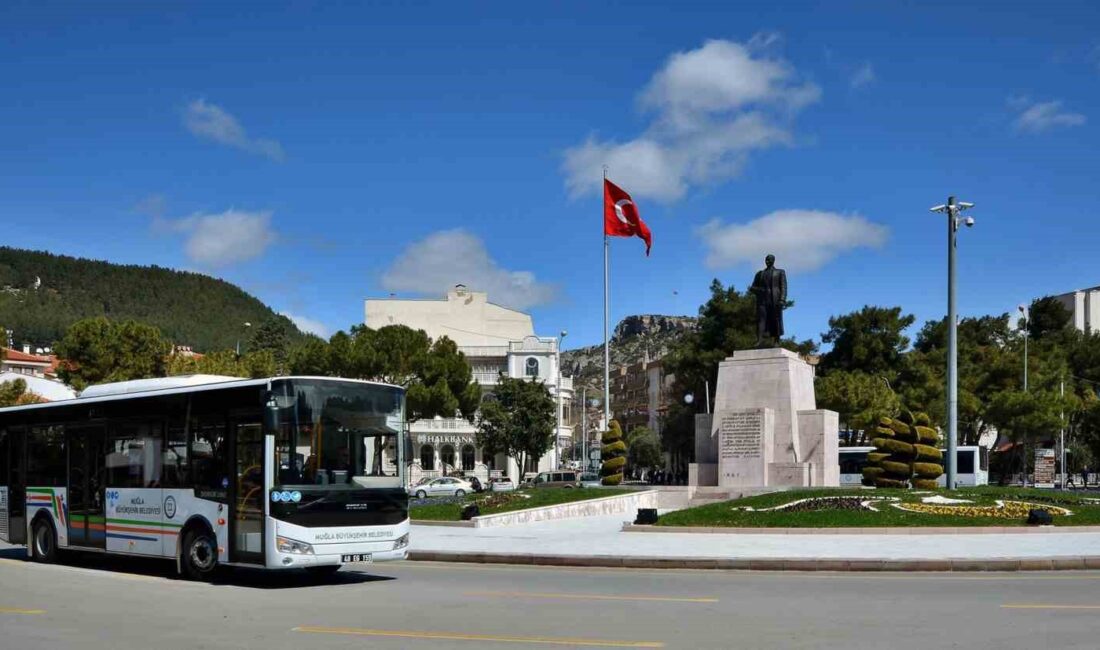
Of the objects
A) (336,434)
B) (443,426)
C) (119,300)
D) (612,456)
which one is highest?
(119,300)

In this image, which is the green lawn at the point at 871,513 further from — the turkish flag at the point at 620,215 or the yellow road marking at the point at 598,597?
the turkish flag at the point at 620,215

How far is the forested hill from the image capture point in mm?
147625

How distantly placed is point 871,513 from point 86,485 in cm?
1571

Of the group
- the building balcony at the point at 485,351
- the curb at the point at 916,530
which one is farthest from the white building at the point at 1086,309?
the curb at the point at 916,530

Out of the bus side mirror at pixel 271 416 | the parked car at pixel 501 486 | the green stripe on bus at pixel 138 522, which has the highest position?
the bus side mirror at pixel 271 416

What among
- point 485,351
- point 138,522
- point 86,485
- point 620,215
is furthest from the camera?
point 485,351

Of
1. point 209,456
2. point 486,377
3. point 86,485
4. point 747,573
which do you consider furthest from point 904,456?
point 486,377

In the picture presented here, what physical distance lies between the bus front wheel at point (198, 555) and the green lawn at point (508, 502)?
12049 millimetres

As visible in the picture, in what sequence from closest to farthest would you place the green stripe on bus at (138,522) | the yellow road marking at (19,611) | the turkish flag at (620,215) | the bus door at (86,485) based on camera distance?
the yellow road marking at (19,611), the green stripe on bus at (138,522), the bus door at (86,485), the turkish flag at (620,215)

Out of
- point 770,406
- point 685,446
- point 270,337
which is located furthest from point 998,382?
point 270,337

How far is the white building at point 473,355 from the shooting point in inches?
3359

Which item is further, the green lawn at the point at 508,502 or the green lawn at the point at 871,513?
the green lawn at the point at 508,502

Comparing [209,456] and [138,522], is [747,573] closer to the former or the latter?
[209,456]

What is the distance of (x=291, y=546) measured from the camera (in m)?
14.6
